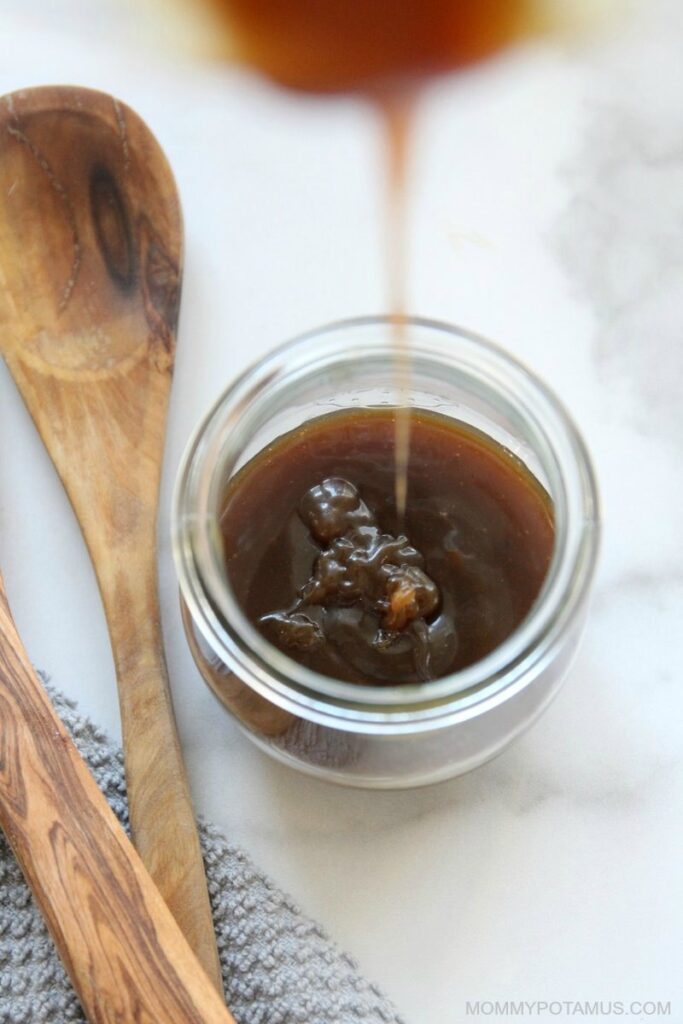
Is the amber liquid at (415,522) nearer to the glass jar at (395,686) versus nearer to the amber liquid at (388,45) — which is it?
the glass jar at (395,686)

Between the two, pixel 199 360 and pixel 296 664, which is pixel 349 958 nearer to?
pixel 296 664

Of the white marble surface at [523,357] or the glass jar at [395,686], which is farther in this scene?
the white marble surface at [523,357]

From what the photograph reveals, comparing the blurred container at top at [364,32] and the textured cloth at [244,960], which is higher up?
the blurred container at top at [364,32]

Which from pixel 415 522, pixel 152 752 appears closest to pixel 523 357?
pixel 415 522

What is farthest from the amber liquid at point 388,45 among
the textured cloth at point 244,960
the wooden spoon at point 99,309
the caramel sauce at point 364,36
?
the textured cloth at point 244,960

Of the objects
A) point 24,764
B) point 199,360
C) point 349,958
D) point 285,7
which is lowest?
point 349,958

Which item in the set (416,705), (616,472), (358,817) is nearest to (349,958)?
(358,817)
